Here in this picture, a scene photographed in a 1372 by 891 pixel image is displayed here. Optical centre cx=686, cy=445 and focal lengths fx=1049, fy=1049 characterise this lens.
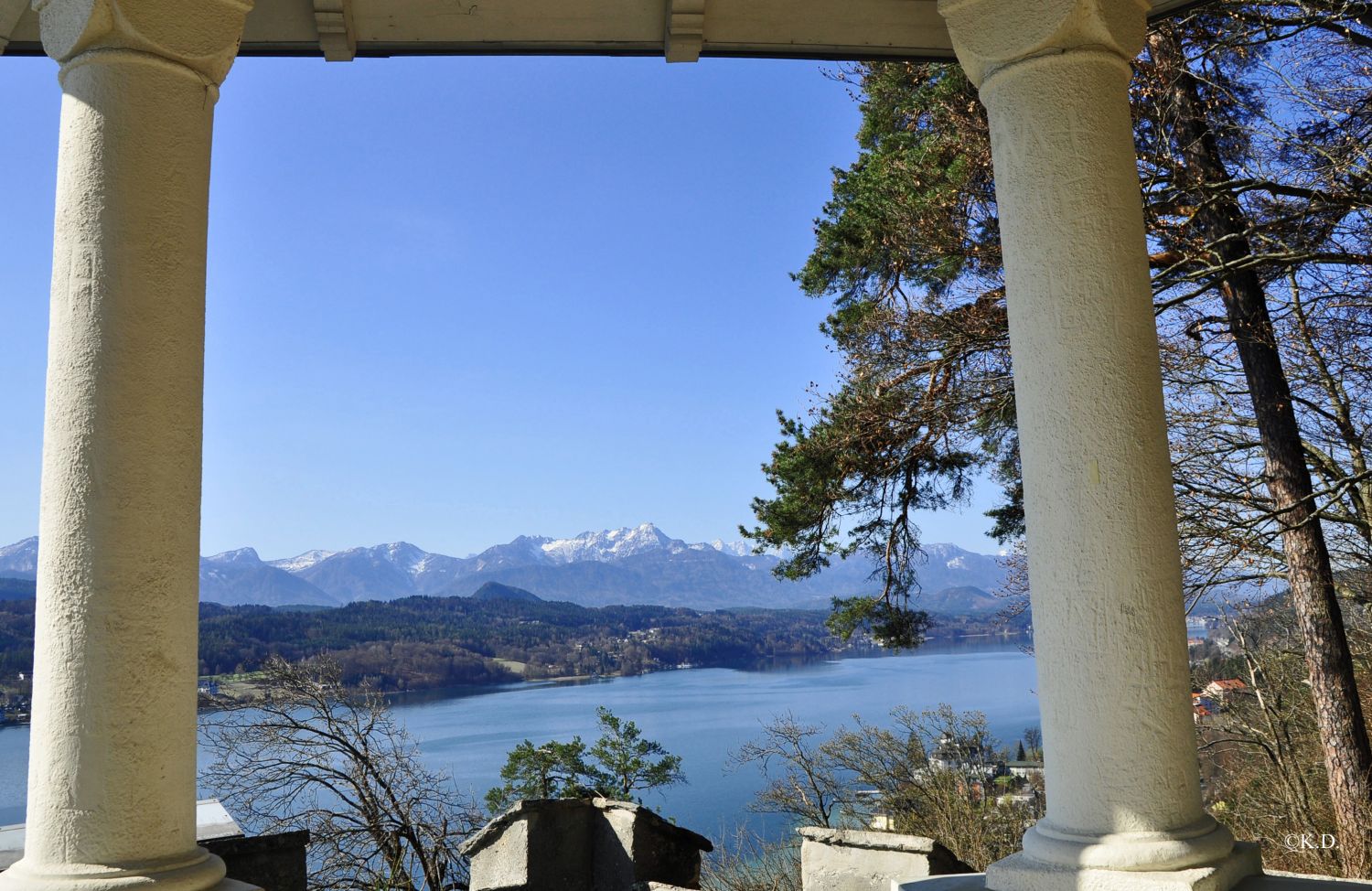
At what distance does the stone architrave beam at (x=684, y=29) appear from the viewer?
10.7 meters

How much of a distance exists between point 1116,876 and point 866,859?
64.1ft

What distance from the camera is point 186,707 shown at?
7184mm

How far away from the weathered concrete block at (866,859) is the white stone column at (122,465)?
19.7 m

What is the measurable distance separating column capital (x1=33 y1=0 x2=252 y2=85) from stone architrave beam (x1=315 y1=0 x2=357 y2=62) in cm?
225

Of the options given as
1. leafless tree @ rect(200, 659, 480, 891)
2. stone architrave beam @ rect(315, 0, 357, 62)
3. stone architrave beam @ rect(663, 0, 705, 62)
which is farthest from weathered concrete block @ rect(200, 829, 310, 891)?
stone architrave beam @ rect(663, 0, 705, 62)

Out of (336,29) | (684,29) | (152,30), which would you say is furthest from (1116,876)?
(336,29)

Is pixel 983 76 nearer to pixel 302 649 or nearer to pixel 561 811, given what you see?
pixel 561 811

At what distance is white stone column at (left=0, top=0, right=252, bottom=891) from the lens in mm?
6762

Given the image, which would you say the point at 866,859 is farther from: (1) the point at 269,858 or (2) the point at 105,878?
(2) the point at 105,878

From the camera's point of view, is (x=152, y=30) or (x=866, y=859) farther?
(x=866, y=859)

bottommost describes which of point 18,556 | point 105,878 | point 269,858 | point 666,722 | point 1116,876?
point 666,722

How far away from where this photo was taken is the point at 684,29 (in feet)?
35.7

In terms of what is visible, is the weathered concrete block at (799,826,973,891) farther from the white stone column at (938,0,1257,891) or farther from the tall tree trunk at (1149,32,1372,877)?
the white stone column at (938,0,1257,891)

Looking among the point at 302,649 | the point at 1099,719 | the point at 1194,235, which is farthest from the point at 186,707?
the point at 302,649
